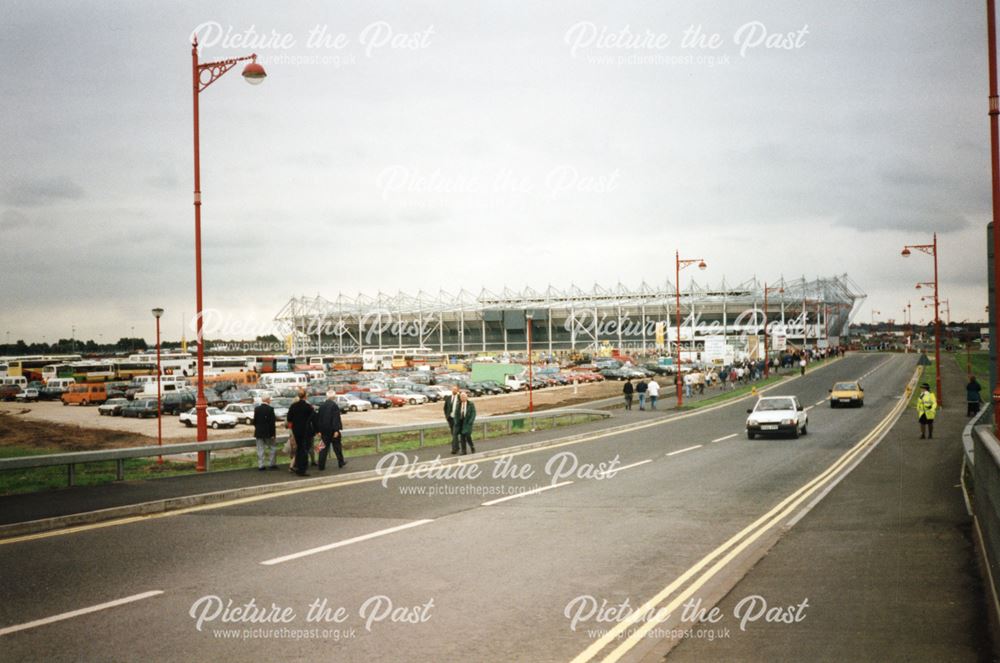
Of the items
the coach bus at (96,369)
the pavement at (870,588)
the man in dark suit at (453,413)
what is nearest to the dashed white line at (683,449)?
the man in dark suit at (453,413)

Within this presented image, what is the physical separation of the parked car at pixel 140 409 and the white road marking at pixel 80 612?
168ft

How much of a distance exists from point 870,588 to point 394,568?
4.81 meters

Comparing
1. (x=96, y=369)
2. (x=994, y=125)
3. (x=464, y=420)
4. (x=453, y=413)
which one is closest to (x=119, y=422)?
(x=453, y=413)

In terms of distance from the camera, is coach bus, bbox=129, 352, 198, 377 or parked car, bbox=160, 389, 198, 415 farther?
coach bus, bbox=129, 352, 198, 377

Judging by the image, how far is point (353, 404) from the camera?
200 ft

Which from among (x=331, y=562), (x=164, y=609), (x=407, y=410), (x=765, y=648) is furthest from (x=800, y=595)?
(x=407, y=410)

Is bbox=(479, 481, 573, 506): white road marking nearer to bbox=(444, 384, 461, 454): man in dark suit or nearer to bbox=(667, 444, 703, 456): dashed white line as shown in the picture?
bbox=(444, 384, 461, 454): man in dark suit

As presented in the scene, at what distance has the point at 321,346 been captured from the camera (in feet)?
Answer: 634

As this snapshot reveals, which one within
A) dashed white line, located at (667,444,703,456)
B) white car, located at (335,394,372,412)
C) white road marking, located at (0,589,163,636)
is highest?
white road marking, located at (0,589,163,636)

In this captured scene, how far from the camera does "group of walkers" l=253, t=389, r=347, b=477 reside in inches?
620

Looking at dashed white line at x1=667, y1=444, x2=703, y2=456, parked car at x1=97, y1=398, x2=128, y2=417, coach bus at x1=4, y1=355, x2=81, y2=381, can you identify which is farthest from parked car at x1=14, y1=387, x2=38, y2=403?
dashed white line at x1=667, y1=444, x2=703, y2=456

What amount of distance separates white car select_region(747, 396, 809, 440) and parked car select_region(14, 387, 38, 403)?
7140 cm

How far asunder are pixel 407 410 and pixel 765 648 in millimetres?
55520

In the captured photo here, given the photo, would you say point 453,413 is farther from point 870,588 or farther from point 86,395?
point 86,395
